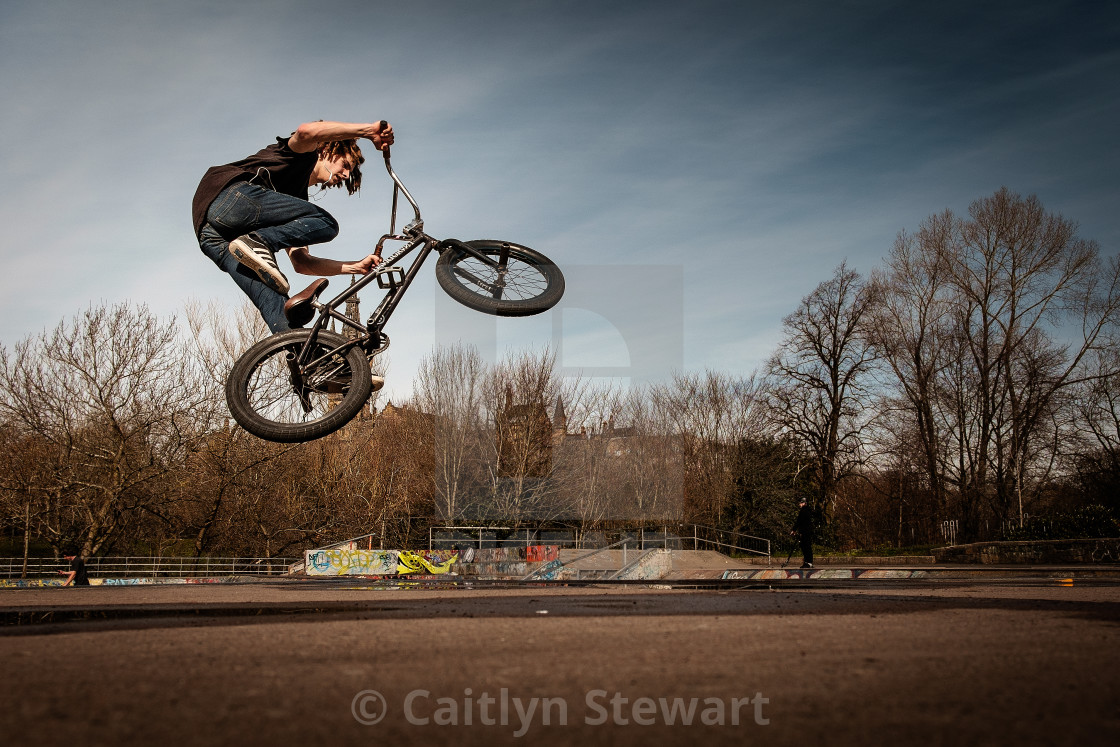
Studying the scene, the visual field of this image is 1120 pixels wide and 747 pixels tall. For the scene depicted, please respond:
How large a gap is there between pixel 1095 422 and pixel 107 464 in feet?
99.3

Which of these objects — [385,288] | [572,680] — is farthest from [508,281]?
[572,680]

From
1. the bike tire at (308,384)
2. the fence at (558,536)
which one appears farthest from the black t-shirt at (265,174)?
the fence at (558,536)

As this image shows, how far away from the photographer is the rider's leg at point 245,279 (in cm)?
528

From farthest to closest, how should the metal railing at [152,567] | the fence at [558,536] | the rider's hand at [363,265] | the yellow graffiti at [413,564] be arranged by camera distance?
the fence at [558,536] → the yellow graffiti at [413,564] → the metal railing at [152,567] → the rider's hand at [363,265]

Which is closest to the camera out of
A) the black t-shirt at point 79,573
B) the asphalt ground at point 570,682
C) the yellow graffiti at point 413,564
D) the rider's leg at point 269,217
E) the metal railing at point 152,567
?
the asphalt ground at point 570,682

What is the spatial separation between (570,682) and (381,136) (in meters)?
4.35

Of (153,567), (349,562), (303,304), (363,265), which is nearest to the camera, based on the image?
(303,304)

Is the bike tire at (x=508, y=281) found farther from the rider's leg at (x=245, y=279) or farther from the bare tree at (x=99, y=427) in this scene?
the bare tree at (x=99, y=427)

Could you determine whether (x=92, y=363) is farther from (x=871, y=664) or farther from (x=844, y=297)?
(x=844, y=297)

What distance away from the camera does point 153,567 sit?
21.2 metres

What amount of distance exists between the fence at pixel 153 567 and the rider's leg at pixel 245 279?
711 inches

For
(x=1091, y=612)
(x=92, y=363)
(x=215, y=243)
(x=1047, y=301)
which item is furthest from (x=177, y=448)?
(x=1047, y=301)

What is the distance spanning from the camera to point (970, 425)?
27.6 m

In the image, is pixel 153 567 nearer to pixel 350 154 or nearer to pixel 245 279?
pixel 245 279
